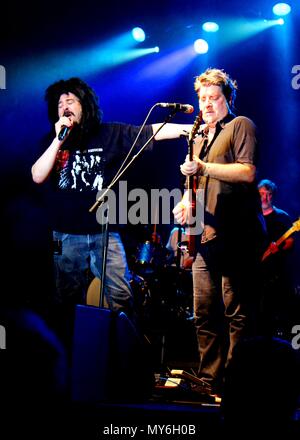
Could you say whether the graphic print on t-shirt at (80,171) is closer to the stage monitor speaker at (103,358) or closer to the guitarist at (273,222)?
the stage monitor speaker at (103,358)

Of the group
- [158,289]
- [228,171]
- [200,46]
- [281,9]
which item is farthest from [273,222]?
[228,171]

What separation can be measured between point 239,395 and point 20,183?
13.1 feet

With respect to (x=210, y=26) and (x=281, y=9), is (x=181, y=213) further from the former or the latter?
(x=281, y=9)

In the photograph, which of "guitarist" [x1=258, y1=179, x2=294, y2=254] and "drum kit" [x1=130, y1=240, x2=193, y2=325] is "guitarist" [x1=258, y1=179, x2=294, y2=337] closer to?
"guitarist" [x1=258, y1=179, x2=294, y2=254]

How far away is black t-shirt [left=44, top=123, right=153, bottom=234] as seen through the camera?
363 cm

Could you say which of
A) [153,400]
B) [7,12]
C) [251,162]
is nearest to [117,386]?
[153,400]

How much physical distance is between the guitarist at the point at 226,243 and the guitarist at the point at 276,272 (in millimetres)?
2803

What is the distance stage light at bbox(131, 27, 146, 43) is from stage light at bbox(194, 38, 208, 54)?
897 mm

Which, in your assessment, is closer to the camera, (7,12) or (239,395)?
(239,395)

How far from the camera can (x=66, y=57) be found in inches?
245

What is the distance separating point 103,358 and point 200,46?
20.5ft

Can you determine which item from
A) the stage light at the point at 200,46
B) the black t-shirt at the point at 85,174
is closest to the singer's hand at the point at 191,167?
the black t-shirt at the point at 85,174

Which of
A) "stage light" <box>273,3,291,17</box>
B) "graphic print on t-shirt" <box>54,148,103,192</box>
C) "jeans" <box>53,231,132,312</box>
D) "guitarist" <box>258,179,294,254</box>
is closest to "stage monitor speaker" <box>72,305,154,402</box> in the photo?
"jeans" <box>53,231,132,312</box>

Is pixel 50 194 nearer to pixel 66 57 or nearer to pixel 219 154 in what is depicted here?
pixel 219 154
